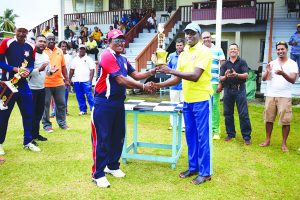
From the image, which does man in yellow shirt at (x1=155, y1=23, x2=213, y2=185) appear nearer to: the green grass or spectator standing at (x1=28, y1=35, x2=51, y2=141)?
the green grass

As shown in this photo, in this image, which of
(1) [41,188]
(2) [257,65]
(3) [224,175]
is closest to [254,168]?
(3) [224,175]

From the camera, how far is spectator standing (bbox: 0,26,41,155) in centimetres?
553

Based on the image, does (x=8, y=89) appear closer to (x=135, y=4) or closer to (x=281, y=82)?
(x=281, y=82)

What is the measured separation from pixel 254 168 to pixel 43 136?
423 cm

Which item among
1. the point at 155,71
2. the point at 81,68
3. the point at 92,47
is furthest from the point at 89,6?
the point at 155,71

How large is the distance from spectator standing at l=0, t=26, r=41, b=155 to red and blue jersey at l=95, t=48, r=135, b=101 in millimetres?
1774

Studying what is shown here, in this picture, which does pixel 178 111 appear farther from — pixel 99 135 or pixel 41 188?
pixel 41 188

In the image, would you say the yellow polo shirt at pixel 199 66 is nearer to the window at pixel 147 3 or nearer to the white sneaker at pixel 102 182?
the white sneaker at pixel 102 182

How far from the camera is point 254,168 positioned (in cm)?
532

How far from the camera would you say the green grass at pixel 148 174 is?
430 cm

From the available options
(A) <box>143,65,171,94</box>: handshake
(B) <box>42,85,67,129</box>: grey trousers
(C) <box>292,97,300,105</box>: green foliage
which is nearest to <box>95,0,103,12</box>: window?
(C) <box>292,97,300,105</box>: green foliage

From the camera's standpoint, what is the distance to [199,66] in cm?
434

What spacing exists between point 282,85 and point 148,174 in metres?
2.89

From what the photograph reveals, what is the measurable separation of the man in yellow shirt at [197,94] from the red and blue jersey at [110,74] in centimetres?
57
